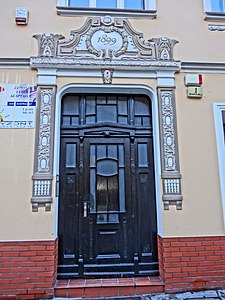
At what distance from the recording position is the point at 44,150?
3.61 metres

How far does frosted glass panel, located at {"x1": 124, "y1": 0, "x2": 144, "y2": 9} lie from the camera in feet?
14.0

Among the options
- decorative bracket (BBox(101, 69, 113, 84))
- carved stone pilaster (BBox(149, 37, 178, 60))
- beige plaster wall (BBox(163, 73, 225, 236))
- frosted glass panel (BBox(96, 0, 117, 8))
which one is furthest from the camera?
frosted glass panel (BBox(96, 0, 117, 8))

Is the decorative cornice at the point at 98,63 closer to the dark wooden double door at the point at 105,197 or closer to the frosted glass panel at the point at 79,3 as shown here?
the dark wooden double door at the point at 105,197

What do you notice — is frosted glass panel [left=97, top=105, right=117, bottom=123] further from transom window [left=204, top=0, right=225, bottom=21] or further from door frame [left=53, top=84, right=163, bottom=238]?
transom window [left=204, top=0, right=225, bottom=21]

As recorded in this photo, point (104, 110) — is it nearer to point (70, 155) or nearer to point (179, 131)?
point (70, 155)

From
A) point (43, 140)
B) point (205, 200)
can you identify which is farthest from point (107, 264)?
point (43, 140)

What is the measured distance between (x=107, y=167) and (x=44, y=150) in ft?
3.23

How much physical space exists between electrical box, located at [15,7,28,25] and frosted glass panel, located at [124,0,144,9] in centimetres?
167

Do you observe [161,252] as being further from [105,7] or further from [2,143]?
[105,7]

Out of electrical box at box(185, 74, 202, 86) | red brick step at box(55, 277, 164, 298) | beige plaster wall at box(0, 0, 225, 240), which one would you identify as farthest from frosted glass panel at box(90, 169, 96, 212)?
electrical box at box(185, 74, 202, 86)

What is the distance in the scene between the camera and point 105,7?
4.18m

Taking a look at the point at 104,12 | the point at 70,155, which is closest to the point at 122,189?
the point at 70,155

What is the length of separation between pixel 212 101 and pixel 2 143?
10.8 feet

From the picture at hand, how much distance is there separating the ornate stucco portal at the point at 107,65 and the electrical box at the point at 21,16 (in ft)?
1.08
